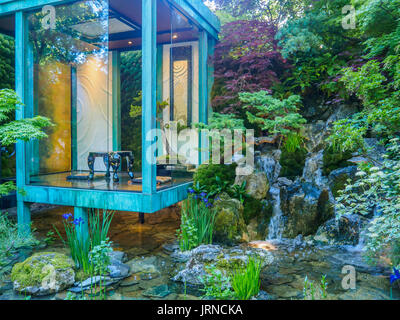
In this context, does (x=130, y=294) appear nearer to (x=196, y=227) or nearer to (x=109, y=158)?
(x=196, y=227)

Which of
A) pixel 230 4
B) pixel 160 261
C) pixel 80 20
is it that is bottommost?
pixel 160 261

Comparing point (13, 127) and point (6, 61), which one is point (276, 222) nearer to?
point (13, 127)

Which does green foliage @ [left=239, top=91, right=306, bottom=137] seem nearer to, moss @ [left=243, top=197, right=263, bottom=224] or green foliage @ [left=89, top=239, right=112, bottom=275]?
moss @ [left=243, top=197, right=263, bottom=224]

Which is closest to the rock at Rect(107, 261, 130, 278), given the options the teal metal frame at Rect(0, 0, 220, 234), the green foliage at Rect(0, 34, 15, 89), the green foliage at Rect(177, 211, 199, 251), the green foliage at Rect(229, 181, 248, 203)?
the teal metal frame at Rect(0, 0, 220, 234)

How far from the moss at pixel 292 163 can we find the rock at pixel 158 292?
383cm

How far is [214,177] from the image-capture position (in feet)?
19.2

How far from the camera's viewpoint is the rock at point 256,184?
5836mm

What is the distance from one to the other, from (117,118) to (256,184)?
10.6 feet

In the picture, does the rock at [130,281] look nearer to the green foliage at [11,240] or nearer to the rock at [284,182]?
the green foliage at [11,240]

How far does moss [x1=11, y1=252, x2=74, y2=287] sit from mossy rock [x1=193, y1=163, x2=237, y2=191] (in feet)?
9.16

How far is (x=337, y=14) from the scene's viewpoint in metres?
6.71

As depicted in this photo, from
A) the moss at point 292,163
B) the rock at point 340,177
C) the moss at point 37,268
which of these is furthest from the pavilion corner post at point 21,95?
the rock at point 340,177

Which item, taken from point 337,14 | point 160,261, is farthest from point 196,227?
point 337,14
